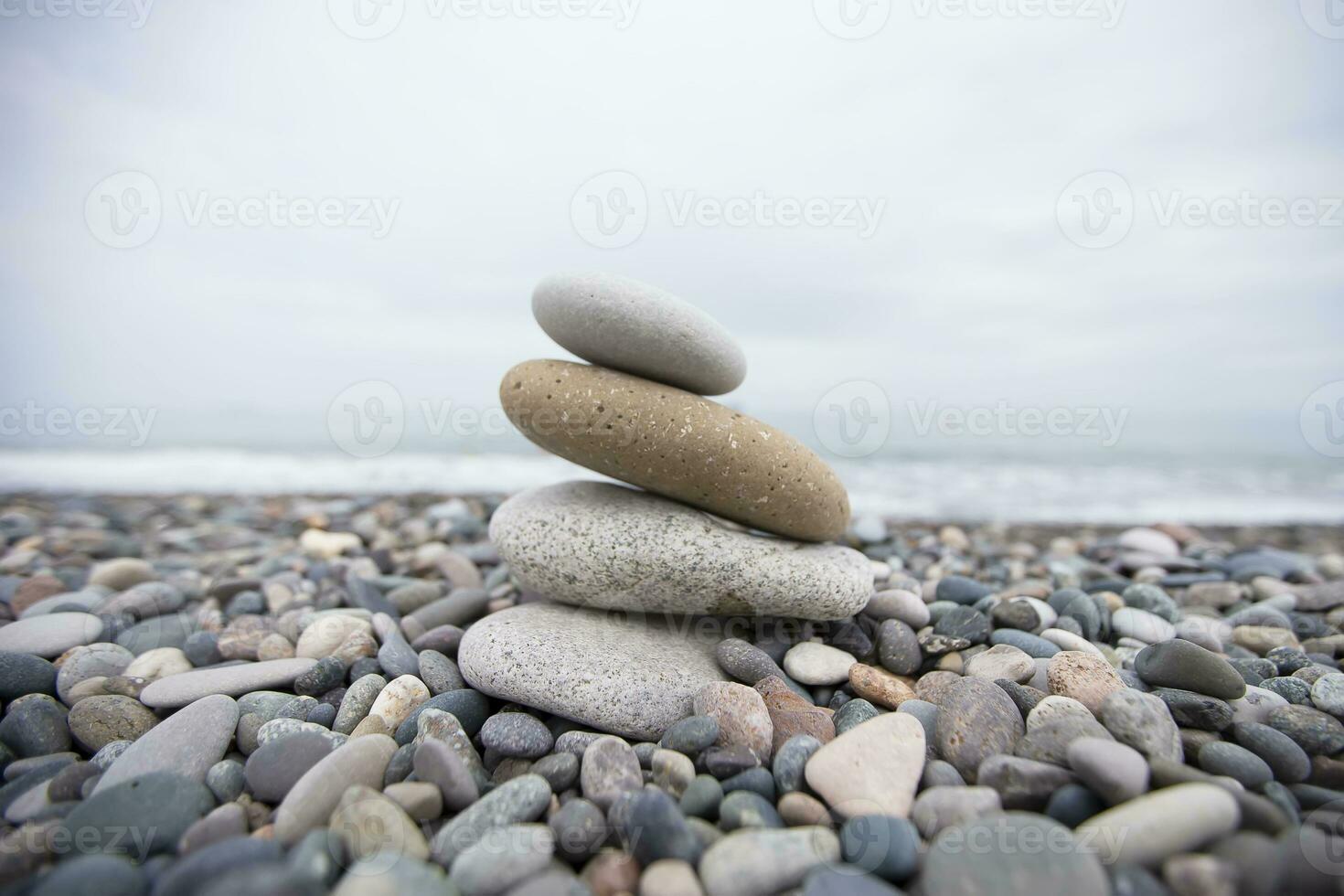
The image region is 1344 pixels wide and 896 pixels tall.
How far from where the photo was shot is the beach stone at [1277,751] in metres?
2.16

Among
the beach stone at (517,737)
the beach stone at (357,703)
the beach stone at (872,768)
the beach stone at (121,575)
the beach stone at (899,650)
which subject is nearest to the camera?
the beach stone at (872,768)

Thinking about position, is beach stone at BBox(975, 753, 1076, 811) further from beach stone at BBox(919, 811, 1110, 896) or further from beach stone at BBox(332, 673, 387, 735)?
beach stone at BBox(332, 673, 387, 735)

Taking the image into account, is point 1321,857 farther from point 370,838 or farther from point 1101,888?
point 370,838

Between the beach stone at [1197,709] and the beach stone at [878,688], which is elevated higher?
the beach stone at [1197,709]

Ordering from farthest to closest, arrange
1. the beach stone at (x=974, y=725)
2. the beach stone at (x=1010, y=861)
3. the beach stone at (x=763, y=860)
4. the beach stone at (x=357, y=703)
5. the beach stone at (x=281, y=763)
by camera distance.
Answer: the beach stone at (x=357, y=703) → the beach stone at (x=974, y=725) → the beach stone at (x=281, y=763) → the beach stone at (x=763, y=860) → the beach stone at (x=1010, y=861)

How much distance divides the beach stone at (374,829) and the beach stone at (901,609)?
250 cm

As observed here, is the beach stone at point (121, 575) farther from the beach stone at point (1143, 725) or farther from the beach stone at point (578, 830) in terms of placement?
the beach stone at point (1143, 725)

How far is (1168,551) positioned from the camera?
5.46m

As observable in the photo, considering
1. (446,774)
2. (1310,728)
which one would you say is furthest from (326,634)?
(1310,728)

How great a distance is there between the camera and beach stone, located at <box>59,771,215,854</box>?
1.87 meters

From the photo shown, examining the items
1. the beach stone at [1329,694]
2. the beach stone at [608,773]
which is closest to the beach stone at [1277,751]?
the beach stone at [1329,694]

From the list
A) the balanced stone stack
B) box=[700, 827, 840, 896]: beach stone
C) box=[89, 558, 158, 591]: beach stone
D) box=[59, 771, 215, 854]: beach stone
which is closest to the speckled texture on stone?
the balanced stone stack

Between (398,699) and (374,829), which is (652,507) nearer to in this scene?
(398,699)

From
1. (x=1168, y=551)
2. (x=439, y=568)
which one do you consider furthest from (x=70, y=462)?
(x=1168, y=551)
